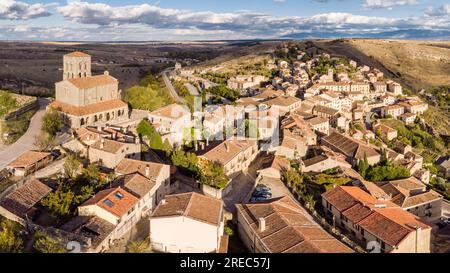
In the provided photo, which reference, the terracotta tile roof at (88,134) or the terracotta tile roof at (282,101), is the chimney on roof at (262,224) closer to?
the terracotta tile roof at (88,134)

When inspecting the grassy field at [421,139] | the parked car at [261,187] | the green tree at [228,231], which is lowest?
the grassy field at [421,139]

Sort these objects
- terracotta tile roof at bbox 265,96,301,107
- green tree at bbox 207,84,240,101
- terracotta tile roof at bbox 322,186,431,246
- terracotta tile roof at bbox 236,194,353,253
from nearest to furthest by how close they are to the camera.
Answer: terracotta tile roof at bbox 236,194,353,253 < terracotta tile roof at bbox 322,186,431,246 < terracotta tile roof at bbox 265,96,301,107 < green tree at bbox 207,84,240,101

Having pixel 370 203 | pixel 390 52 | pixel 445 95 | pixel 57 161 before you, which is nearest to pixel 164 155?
pixel 57 161

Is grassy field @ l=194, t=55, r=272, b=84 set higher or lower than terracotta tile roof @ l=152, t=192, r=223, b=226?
higher

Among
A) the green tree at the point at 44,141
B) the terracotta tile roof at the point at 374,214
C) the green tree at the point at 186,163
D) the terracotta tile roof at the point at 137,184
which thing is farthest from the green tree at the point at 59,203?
the terracotta tile roof at the point at 374,214

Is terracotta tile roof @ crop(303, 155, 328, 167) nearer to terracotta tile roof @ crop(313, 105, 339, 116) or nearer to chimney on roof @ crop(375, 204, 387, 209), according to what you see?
chimney on roof @ crop(375, 204, 387, 209)

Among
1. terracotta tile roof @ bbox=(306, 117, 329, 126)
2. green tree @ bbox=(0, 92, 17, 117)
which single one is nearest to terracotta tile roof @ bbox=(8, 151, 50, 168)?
green tree @ bbox=(0, 92, 17, 117)
